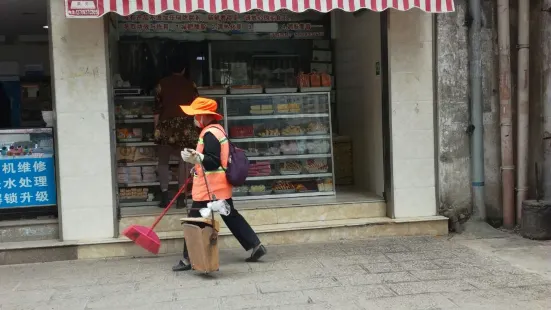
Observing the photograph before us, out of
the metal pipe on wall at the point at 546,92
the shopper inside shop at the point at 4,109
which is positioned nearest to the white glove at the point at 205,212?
the metal pipe on wall at the point at 546,92

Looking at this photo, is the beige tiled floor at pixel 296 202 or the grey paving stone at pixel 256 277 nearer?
the grey paving stone at pixel 256 277

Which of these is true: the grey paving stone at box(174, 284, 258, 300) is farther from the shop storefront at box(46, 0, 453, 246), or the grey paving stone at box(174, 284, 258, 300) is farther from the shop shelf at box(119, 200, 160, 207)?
the shop shelf at box(119, 200, 160, 207)

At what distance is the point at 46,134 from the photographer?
6188 mm

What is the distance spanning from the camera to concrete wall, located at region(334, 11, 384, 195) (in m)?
7.04

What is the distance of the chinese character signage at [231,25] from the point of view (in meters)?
8.00

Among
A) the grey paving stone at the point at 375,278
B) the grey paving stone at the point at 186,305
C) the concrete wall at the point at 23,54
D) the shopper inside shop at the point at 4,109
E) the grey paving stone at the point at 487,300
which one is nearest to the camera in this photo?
the grey paving stone at the point at 487,300

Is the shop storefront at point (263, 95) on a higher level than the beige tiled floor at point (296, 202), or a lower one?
higher

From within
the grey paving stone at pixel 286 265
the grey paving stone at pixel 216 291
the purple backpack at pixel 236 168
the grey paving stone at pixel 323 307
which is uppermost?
the purple backpack at pixel 236 168

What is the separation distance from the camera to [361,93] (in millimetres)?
7652

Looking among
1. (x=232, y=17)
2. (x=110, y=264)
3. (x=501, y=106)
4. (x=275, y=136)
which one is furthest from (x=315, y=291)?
(x=232, y=17)

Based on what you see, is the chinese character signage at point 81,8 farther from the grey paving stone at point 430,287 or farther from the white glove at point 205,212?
the grey paving stone at point 430,287

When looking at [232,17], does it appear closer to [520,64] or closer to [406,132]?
[406,132]

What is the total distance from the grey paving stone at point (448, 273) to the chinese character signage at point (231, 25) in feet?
15.5

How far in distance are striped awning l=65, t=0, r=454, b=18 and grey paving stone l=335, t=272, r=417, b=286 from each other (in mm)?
2725
